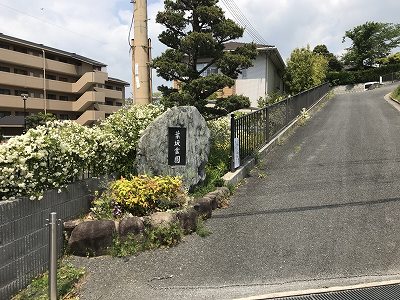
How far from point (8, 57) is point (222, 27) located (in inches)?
1587

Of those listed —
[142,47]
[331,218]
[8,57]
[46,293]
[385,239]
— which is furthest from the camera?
[8,57]

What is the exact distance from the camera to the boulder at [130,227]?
5250mm

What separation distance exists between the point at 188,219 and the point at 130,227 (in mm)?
928

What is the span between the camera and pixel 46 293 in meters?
4.38

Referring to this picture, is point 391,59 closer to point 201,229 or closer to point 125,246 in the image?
point 201,229

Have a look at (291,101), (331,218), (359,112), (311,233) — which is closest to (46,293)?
(311,233)

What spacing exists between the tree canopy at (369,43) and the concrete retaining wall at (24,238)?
4874 centimetres

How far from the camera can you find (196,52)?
10508mm

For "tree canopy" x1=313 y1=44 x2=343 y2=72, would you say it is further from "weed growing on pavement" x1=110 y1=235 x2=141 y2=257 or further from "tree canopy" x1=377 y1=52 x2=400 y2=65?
"weed growing on pavement" x1=110 y1=235 x2=141 y2=257

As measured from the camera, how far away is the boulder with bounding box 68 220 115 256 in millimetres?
5164

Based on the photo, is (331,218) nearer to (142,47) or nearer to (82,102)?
(142,47)

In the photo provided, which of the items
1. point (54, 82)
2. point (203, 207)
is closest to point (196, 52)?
point (203, 207)

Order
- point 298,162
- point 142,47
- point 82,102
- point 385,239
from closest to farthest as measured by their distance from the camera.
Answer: point 385,239 → point 142,47 → point 298,162 → point 82,102

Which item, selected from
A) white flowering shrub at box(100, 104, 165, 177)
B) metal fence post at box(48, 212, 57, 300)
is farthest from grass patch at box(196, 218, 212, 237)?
metal fence post at box(48, 212, 57, 300)
